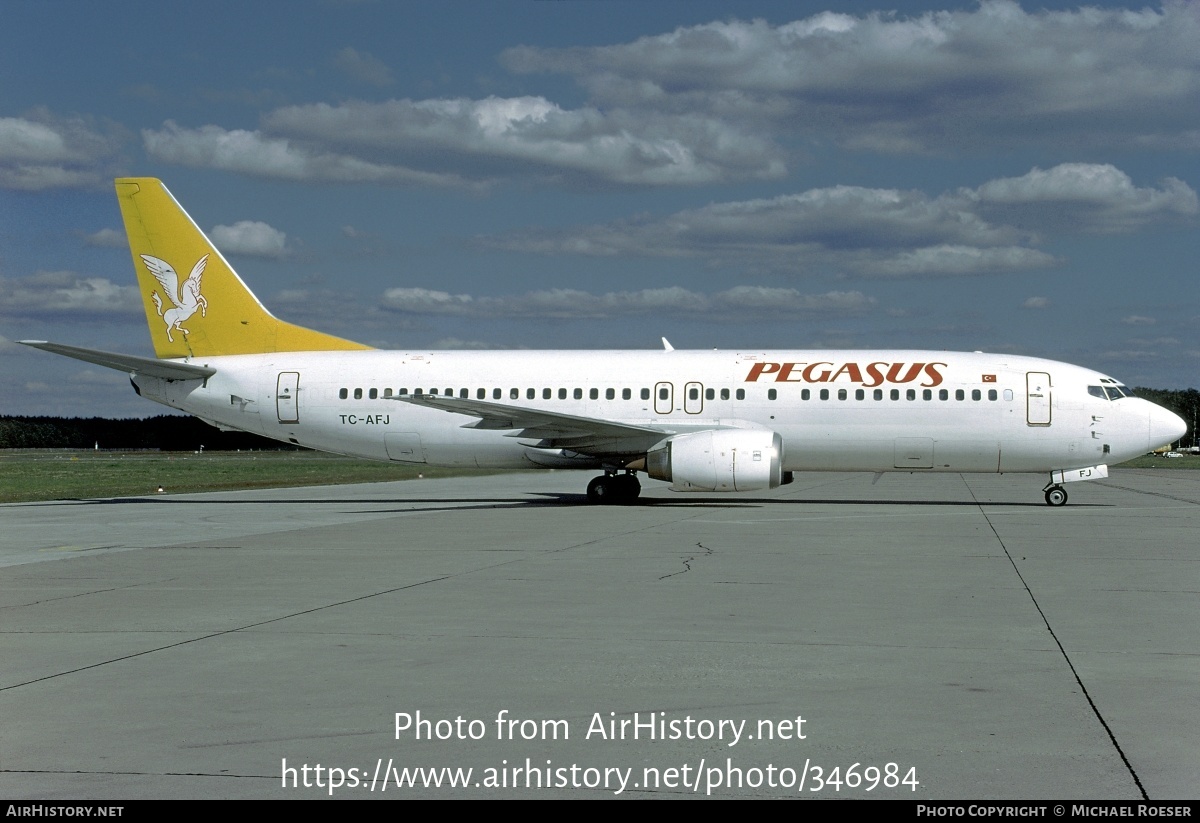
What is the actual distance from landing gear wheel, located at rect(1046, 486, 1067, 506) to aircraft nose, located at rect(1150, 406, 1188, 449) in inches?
84.1

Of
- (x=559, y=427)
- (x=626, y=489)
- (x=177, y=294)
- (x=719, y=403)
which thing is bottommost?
(x=626, y=489)

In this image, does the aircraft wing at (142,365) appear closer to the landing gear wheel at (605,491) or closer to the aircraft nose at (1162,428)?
the landing gear wheel at (605,491)

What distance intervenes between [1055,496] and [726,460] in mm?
7987

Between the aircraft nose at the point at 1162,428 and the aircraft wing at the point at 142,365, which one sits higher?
the aircraft wing at the point at 142,365

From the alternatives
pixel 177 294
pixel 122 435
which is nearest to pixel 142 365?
pixel 177 294

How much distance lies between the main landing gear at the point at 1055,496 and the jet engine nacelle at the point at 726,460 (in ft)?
21.6

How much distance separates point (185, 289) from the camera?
3022 cm

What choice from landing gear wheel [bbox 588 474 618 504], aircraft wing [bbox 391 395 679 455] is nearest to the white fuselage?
aircraft wing [bbox 391 395 679 455]

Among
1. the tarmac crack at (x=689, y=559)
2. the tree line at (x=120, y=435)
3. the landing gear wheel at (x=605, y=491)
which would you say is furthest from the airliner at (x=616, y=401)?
the tree line at (x=120, y=435)

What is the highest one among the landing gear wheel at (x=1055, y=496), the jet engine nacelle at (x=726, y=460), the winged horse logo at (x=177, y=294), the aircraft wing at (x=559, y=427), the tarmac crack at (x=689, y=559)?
the winged horse logo at (x=177, y=294)

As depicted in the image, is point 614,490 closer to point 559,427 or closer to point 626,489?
point 626,489

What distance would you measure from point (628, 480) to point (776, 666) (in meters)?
19.6

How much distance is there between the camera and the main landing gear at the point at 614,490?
27703 millimetres

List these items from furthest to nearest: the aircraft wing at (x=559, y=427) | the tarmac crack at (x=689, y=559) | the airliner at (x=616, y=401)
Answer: the airliner at (x=616, y=401) → the aircraft wing at (x=559, y=427) → the tarmac crack at (x=689, y=559)
